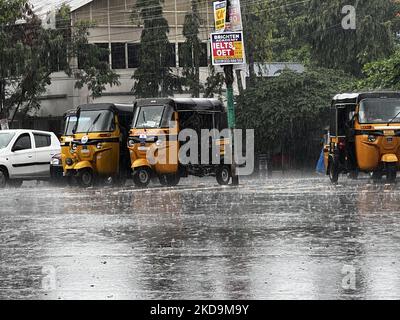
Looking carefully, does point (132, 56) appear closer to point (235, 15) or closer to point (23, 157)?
point (23, 157)

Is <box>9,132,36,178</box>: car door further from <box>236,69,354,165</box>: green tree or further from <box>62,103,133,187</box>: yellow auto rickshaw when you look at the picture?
<box>236,69,354,165</box>: green tree

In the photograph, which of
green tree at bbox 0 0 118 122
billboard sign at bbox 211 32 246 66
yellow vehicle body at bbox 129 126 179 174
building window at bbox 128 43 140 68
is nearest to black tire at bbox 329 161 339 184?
billboard sign at bbox 211 32 246 66

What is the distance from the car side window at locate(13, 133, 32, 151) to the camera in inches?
1236

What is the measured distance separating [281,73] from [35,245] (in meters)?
30.9

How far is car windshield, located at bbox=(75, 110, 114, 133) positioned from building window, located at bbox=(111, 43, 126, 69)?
2219 cm

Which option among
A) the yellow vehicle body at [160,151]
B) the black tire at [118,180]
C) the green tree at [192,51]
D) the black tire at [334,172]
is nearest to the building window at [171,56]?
the green tree at [192,51]

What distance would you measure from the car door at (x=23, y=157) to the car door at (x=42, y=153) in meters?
0.22

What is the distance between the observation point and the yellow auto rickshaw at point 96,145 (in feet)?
97.5

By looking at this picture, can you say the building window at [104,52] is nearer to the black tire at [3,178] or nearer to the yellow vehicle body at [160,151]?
the black tire at [3,178]

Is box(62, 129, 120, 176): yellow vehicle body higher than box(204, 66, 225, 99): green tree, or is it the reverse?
box(204, 66, 225, 99): green tree

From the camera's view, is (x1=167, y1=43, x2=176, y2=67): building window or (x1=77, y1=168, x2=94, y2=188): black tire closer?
(x1=77, y1=168, x2=94, y2=188): black tire

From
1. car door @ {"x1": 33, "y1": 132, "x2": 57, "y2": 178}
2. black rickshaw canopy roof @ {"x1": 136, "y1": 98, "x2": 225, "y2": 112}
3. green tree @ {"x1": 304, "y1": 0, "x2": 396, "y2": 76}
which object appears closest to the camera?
black rickshaw canopy roof @ {"x1": 136, "y1": 98, "x2": 225, "y2": 112}

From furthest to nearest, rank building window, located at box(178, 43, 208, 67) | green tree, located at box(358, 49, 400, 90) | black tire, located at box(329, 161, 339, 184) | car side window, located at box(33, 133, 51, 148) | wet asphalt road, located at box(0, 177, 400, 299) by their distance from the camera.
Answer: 1. building window, located at box(178, 43, 208, 67)
2. green tree, located at box(358, 49, 400, 90)
3. car side window, located at box(33, 133, 51, 148)
4. black tire, located at box(329, 161, 339, 184)
5. wet asphalt road, located at box(0, 177, 400, 299)
